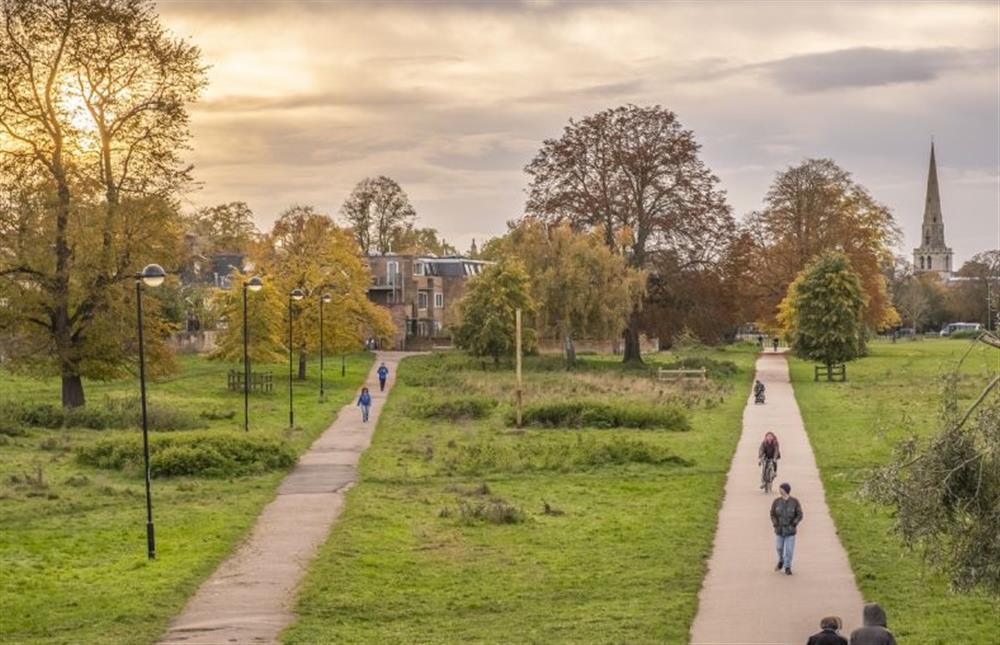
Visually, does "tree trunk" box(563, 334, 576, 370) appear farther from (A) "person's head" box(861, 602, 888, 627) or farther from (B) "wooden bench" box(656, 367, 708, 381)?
(A) "person's head" box(861, 602, 888, 627)

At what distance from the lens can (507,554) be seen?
974 inches

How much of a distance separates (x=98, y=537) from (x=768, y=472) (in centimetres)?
1528

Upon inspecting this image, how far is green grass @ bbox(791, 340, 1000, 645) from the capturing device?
62.9 ft

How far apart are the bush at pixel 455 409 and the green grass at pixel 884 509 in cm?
1214

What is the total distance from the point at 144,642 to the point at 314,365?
6434 cm

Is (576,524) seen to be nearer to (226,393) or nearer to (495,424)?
(495,424)

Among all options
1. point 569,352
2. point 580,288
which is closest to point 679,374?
point 580,288

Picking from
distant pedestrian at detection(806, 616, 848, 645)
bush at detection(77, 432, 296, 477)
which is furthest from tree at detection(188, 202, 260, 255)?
distant pedestrian at detection(806, 616, 848, 645)

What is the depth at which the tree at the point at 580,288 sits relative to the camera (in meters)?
76.2

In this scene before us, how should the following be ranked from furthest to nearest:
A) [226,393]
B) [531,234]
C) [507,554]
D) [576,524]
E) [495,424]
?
[531,234], [226,393], [495,424], [576,524], [507,554]

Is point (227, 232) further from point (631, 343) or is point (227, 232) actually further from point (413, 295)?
point (631, 343)

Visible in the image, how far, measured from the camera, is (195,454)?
115ft

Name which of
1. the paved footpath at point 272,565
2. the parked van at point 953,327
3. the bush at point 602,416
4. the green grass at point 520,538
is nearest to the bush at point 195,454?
the paved footpath at point 272,565

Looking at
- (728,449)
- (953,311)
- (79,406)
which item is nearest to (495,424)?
(728,449)
